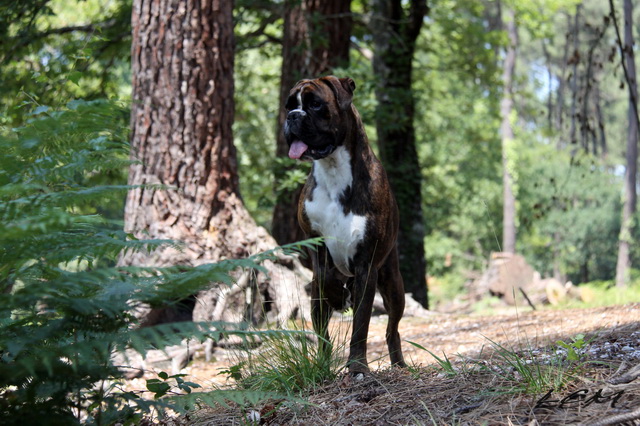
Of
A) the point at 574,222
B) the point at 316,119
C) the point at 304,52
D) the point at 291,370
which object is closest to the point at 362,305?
the point at 291,370

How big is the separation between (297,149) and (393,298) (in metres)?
1.38

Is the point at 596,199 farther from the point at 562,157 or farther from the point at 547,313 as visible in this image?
the point at 547,313

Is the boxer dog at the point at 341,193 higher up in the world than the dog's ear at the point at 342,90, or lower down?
lower down

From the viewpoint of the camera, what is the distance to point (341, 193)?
14.7ft

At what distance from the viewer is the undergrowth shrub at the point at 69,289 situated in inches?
96.3

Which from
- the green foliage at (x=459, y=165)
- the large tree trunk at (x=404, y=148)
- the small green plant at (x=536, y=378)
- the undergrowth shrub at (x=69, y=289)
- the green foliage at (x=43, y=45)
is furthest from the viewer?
the green foliage at (x=459, y=165)

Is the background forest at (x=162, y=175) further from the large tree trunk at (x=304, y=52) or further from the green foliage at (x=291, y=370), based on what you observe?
the green foliage at (x=291, y=370)

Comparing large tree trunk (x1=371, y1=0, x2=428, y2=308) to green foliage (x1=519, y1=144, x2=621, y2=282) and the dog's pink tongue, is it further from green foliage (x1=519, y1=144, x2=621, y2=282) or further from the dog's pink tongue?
green foliage (x1=519, y1=144, x2=621, y2=282)

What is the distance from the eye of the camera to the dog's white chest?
4434mm

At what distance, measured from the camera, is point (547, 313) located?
7.68 metres

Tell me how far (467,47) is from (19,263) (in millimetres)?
16125

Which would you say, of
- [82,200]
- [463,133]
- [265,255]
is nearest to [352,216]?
[265,255]

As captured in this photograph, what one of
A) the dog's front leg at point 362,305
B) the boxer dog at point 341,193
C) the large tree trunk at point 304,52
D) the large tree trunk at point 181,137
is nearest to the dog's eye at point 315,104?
the boxer dog at point 341,193

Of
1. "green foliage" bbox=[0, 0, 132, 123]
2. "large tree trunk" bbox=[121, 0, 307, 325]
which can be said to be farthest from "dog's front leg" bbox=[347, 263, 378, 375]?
"green foliage" bbox=[0, 0, 132, 123]
